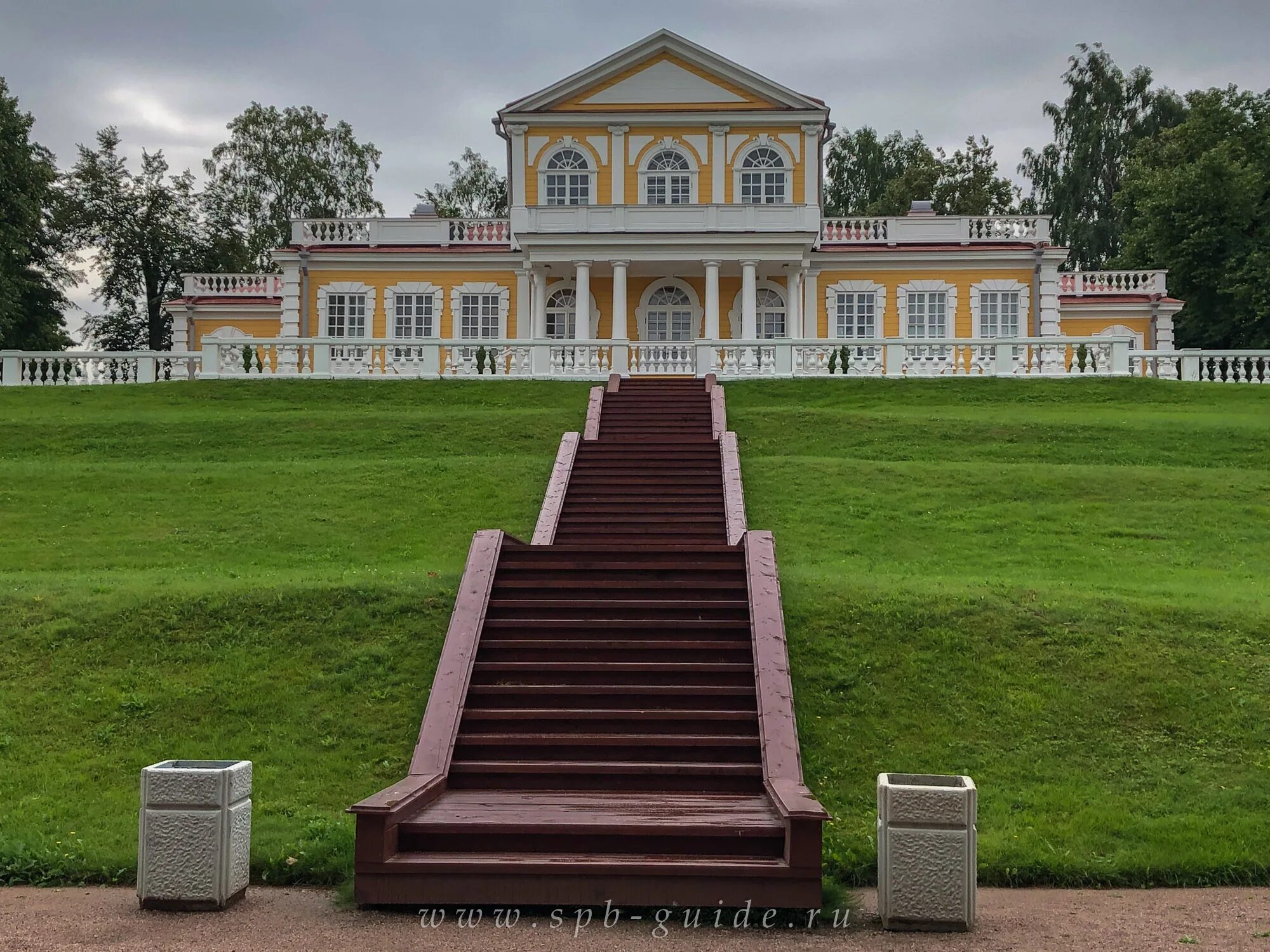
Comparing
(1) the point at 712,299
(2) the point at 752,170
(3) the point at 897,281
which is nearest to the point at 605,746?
(1) the point at 712,299

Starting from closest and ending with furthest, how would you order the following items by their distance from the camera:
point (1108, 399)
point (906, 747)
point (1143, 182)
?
point (906, 747), point (1108, 399), point (1143, 182)

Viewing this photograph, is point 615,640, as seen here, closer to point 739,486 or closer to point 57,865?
point 57,865

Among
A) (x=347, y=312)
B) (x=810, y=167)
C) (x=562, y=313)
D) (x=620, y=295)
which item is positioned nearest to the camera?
(x=620, y=295)

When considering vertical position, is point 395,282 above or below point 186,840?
above

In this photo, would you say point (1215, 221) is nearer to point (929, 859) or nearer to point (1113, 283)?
point (1113, 283)

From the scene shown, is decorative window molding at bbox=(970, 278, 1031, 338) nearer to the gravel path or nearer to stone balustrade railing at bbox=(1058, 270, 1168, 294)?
stone balustrade railing at bbox=(1058, 270, 1168, 294)

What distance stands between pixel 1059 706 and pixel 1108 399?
51.8ft

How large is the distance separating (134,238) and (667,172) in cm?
2983

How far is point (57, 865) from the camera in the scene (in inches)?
324

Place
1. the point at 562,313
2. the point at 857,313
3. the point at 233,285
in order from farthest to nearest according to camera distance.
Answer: the point at 233,285 < the point at 857,313 < the point at 562,313

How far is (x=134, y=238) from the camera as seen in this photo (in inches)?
2144

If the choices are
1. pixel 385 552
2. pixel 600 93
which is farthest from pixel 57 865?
pixel 600 93

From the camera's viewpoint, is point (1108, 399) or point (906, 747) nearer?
point (906, 747)

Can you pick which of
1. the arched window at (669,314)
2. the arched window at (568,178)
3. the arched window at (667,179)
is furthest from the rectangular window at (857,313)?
the arched window at (568,178)
